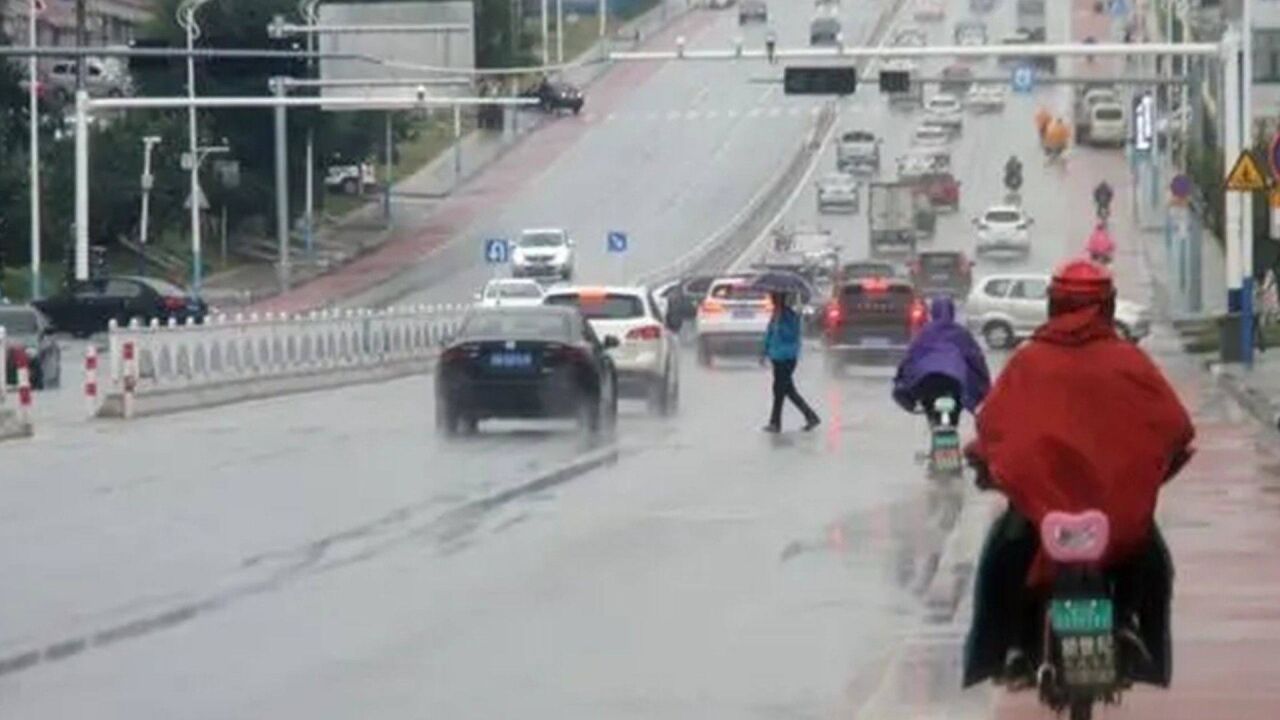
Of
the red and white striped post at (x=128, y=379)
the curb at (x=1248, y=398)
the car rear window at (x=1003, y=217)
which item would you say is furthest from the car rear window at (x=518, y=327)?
the car rear window at (x=1003, y=217)

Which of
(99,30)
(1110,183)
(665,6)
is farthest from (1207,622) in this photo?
(665,6)

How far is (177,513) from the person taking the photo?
27.4 meters

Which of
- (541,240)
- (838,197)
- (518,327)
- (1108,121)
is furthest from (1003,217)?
(518,327)

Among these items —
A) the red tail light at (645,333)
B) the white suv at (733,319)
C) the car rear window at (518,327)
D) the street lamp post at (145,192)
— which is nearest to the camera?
the car rear window at (518,327)

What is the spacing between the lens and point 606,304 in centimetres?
4769

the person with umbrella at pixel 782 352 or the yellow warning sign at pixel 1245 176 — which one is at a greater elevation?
the yellow warning sign at pixel 1245 176

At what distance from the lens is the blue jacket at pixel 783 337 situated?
38.5m

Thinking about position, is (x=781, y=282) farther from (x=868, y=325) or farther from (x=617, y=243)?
(x=617, y=243)

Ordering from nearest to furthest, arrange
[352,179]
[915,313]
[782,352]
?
[782,352], [915,313], [352,179]

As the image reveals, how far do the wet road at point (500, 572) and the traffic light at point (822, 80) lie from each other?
28990 mm

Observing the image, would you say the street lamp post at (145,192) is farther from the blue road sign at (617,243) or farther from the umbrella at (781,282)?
the umbrella at (781,282)

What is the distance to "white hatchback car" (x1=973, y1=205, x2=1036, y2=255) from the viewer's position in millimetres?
100250

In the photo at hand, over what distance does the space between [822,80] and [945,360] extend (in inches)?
1623

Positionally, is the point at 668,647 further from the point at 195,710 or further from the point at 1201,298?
the point at 1201,298
